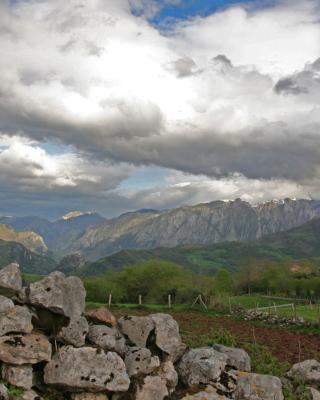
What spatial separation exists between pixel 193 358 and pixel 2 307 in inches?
433

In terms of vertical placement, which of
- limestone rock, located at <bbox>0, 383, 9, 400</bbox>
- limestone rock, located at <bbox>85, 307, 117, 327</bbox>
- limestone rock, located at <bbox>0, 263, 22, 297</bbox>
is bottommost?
limestone rock, located at <bbox>0, 383, 9, 400</bbox>

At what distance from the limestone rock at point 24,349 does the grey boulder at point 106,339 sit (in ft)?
8.92

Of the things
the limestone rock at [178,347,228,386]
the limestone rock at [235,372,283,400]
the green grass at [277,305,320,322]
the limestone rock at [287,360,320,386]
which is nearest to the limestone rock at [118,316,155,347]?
the limestone rock at [178,347,228,386]

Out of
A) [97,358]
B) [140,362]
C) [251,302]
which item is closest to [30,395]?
[97,358]

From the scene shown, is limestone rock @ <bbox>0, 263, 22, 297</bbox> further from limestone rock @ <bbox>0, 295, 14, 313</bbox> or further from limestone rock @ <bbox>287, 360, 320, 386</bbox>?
limestone rock @ <bbox>287, 360, 320, 386</bbox>

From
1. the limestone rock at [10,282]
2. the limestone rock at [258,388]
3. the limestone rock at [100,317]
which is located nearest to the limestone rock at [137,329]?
the limestone rock at [100,317]

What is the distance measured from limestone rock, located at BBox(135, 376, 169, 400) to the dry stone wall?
0.16 ft

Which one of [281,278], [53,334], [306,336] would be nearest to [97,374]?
[53,334]

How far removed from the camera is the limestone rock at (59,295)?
76.8 ft

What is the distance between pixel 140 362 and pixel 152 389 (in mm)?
1574

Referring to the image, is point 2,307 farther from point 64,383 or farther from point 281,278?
point 281,278

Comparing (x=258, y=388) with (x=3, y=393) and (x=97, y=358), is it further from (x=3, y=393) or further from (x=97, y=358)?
(x=3, y=393)

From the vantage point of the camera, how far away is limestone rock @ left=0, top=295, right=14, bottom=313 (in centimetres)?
2238

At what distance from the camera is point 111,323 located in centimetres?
2650
